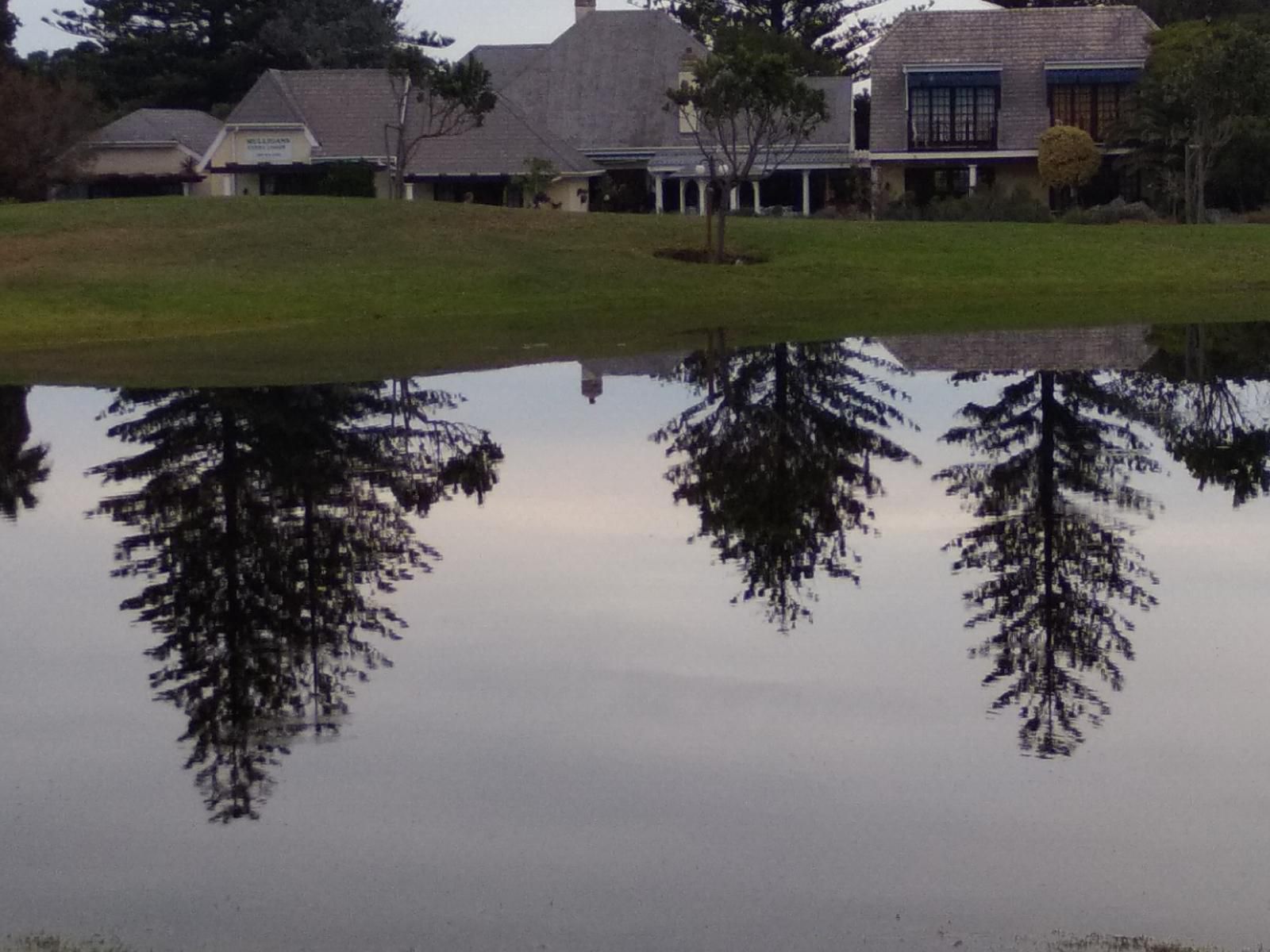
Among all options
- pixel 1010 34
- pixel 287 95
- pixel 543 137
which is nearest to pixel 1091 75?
pixel 1010 34

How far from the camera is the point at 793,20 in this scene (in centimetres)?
8800

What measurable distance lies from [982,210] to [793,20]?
37.3 meters

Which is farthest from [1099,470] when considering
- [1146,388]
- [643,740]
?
[643,740]

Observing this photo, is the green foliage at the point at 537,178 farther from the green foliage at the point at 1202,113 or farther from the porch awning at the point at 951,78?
the green foliage at the point at 1202,113

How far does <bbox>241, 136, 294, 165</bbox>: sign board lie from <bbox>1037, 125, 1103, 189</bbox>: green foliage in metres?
24.9

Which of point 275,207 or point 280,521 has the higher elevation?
point 275,207

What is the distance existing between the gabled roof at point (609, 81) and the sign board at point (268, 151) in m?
9.13

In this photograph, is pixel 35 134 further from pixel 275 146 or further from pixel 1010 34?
pixel 1010 34

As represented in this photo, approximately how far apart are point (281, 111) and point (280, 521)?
5238 centimetres

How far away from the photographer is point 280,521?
52.3 feet

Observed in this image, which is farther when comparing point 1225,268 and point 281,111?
Result: point 281,111

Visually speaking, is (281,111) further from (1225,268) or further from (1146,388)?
(1146,388)

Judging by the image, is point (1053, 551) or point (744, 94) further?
point (744, 94)

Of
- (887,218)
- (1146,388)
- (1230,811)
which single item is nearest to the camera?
(1230,811)
